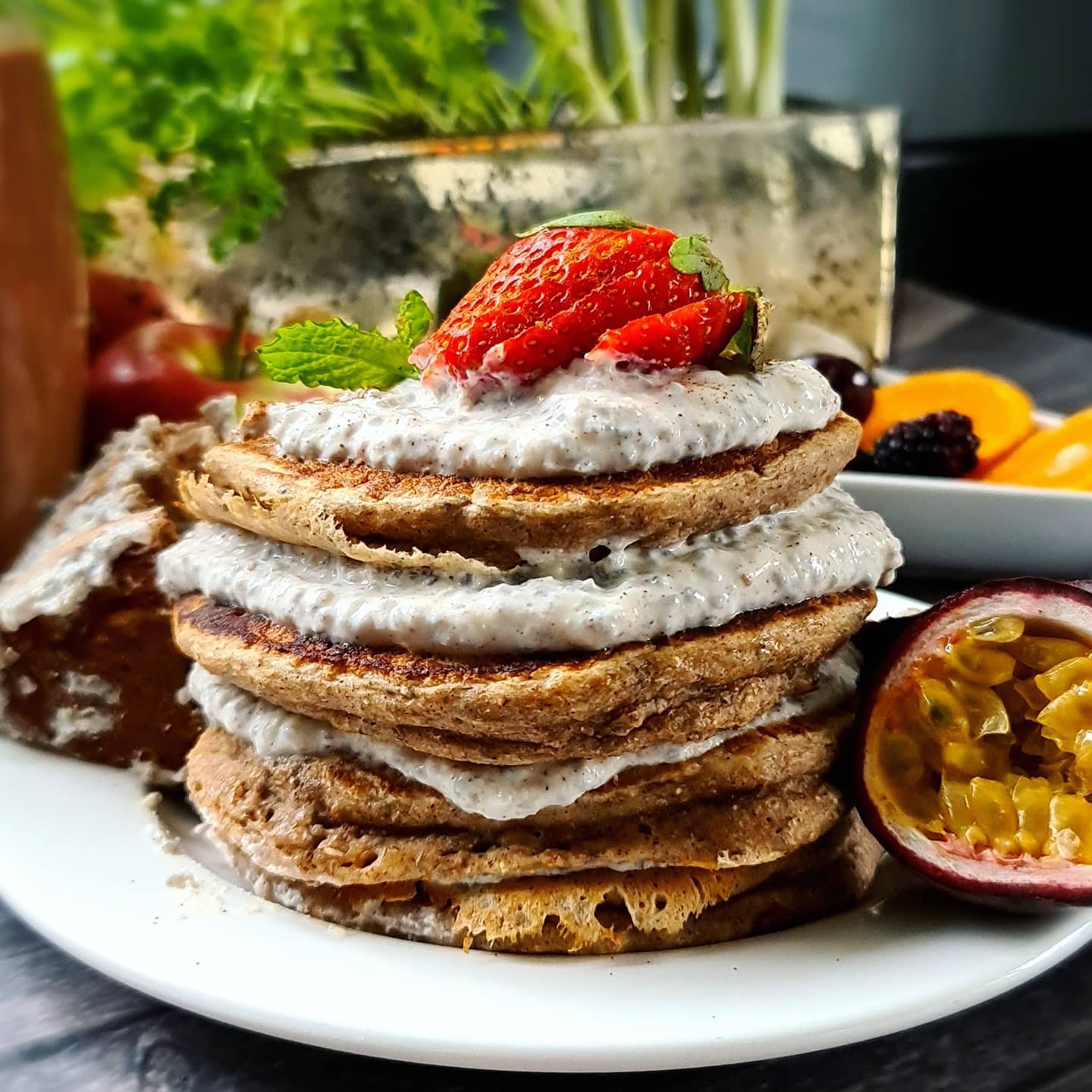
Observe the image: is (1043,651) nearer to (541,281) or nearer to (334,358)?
(541,281)

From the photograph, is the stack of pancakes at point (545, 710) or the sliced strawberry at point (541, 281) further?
the sliced strawberry at point (541, 281)

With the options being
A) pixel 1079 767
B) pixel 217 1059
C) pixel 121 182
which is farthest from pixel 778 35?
pixel 217 1059

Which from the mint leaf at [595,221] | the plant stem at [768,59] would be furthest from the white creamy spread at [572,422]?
the plant stem at [768,59]

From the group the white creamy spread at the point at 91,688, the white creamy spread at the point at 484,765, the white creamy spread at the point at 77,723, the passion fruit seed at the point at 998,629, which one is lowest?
the white creamy spread at the point at 77,723

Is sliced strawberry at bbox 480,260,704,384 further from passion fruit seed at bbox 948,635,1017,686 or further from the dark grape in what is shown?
the dark grape

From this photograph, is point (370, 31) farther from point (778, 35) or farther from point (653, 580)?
point (653, 580)

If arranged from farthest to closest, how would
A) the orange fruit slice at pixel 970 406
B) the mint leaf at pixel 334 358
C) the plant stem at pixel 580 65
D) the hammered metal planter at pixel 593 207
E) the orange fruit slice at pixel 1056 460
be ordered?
1. the plant stem at pixel 580 65
2. the hammered metal planter at pixel 593 207
3. the orange fruit slice at pixel 970 406
4. the orange fruit slice at pixel 1056 460
5. the mint leaf at pixel 334 358

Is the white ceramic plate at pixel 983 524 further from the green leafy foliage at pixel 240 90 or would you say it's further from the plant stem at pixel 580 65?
the plant stem at pixel 580 65
